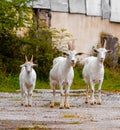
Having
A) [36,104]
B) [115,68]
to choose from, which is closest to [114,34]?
[115,68]

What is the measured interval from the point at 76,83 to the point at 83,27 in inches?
367

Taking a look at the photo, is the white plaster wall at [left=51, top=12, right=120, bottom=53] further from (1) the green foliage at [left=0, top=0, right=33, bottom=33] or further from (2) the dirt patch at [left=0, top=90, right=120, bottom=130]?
(2) the dirt patch at [left=0, top=90, right=120, bottom=130]

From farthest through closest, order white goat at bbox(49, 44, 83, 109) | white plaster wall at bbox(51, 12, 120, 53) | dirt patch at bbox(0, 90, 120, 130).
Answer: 1. white plaster wall at bbox(51, 12, 120, 53)
2. white goat at bbox(49, 44, 83, 109)
3. dirt patch at bbox(0, 90, 120, 130)

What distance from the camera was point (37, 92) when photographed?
32875mm

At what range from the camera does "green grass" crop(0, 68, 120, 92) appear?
117 ft

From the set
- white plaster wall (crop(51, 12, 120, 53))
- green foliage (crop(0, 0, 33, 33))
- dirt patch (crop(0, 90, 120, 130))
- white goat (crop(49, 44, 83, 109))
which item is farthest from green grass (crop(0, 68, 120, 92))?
white goat (crop(49, 44, 83, 109))

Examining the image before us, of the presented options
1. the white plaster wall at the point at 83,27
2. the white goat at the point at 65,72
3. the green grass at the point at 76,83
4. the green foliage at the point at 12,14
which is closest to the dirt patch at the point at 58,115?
the white goat at the point at 65,72

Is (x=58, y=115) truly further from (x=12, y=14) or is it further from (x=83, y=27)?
(x=83, y=27)

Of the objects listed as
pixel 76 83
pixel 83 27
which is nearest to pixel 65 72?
pixel 76 83

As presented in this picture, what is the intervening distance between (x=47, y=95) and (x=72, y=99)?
2.66 metres

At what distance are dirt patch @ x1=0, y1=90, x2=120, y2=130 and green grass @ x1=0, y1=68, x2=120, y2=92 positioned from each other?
6528 mm

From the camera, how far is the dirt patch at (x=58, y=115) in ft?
54.5

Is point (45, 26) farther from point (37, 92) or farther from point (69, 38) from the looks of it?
point (37, 92)

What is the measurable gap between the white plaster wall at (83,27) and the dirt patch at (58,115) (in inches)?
724
